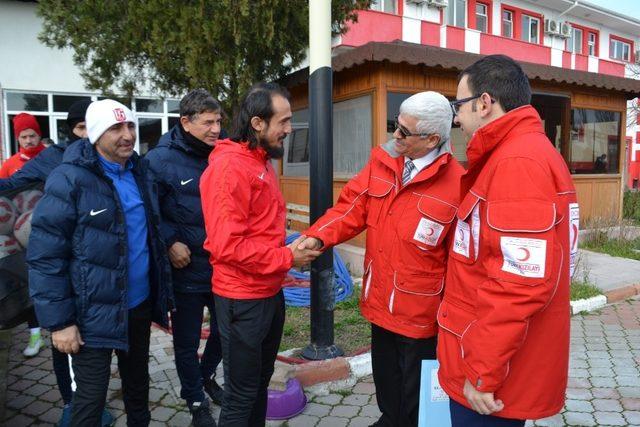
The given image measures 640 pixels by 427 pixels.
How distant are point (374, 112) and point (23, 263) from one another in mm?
4969

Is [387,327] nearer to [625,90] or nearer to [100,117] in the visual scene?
[100,117]

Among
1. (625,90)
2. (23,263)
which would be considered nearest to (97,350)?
(23,263)

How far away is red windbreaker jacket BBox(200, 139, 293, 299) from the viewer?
215cm

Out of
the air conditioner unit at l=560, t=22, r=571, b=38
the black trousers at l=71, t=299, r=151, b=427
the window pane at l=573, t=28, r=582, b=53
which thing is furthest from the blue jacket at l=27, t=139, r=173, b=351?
the window pane at l=573, t=28, r=582, b=53

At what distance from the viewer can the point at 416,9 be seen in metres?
18.2

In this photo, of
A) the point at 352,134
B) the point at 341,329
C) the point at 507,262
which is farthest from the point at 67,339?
the point at 352,134

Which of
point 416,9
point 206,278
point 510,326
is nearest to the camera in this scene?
point 510,326

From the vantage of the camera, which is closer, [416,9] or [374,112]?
[374,112]

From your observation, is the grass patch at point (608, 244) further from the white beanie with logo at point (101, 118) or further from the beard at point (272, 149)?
the white beanie with logo at point (101, 118)

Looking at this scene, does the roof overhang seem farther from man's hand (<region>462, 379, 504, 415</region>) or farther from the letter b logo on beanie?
man's hand (<region>462, 379, 504, 415</region>)

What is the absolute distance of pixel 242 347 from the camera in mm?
2309

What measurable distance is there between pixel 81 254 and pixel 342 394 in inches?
87.3

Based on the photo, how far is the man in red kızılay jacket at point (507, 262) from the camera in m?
1.49

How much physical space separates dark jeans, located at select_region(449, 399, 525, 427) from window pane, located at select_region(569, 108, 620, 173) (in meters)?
9.24
